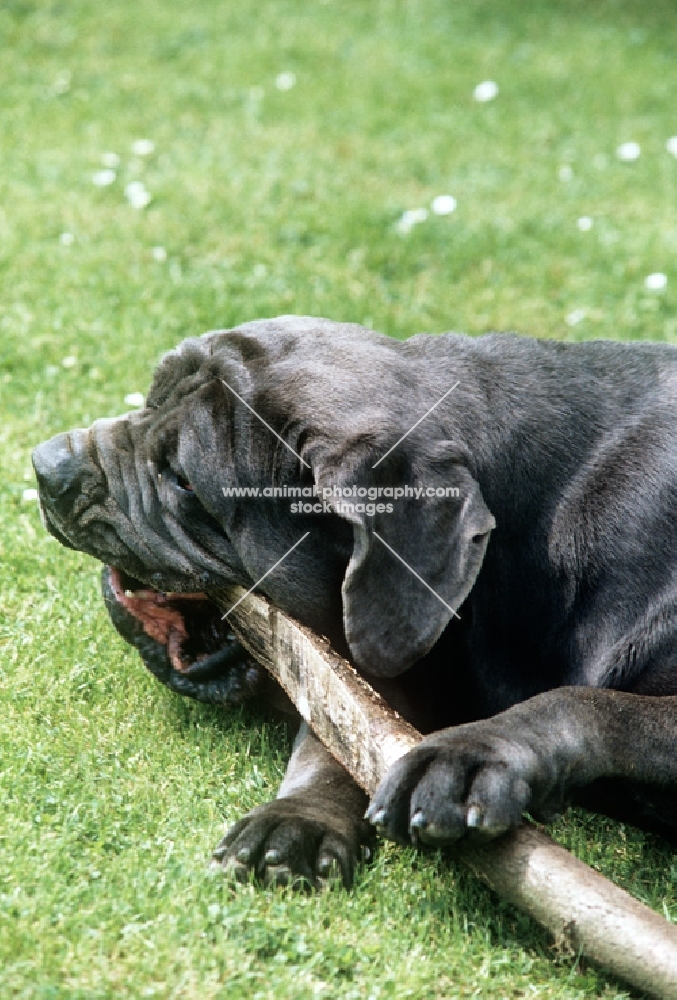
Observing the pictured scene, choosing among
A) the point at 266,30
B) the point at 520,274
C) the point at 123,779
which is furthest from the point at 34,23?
the point at 123,779

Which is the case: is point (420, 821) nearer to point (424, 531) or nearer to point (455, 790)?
point (455, 790)

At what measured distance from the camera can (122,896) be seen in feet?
10.4

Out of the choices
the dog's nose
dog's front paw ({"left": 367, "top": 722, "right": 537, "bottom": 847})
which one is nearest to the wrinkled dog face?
the dog's nose

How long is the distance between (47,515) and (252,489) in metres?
0.78

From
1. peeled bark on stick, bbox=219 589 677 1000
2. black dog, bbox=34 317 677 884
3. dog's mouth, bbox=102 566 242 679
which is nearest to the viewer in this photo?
peeled bark on stick, bbox=219 589 677 1000

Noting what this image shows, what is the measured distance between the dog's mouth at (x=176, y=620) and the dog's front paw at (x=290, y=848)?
799 millimetres

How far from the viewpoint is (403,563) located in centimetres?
344

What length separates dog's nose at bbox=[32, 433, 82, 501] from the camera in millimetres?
4023

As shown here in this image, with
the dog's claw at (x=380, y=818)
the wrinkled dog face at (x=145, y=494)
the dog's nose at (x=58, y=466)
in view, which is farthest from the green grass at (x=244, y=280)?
the dog's nose at (x=58, y=466)

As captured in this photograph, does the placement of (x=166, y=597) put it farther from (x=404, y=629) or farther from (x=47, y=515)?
(x=404, y=629)

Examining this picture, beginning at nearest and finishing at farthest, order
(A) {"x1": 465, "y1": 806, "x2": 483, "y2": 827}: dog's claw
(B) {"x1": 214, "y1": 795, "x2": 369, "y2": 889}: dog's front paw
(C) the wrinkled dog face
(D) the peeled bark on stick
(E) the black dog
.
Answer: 1. (D) the peeled bark on stick
2. (A) {"x1": 465, "y1": 806, "x2": 483, "y2": 827}: dog's claw
3. (B) {"x1": 214, "y1": 795, "x2": 369, "y2": 889}: dog's front paw
4. (E) the black dog
5. (C) the wrinkled dog face

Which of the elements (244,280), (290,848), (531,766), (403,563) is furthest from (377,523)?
(244,280)

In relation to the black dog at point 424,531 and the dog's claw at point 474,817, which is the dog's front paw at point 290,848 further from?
the dog's claw at point 474,817

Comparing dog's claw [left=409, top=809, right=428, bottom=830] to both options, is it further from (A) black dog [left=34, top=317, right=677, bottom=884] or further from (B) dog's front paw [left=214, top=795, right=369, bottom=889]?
(B) dog's front paw [left=214, top=795, right=369, bottom=889]
